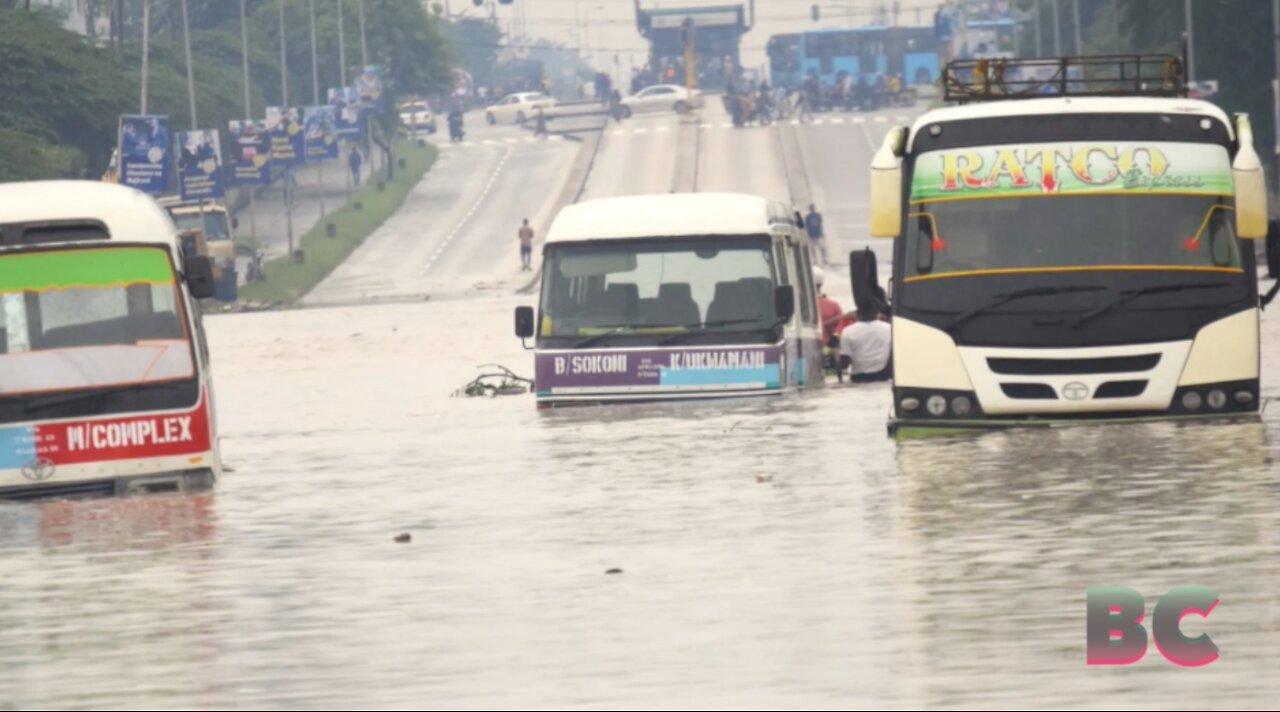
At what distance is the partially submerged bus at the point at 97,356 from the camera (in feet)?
58.6

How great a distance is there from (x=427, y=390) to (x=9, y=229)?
17391mm

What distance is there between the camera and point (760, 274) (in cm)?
2362

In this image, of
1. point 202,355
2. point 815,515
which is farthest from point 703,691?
point 202,355

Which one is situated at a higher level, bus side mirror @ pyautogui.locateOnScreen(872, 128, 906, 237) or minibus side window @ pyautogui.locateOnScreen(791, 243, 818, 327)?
bus side mirror @ pyautogui.locateOnScreen(872, 128, 906, 237)

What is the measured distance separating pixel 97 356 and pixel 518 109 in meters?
118

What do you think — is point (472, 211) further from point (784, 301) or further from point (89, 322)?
point (89, 322)

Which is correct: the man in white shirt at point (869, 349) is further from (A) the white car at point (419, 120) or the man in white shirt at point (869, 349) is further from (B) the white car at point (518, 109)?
(B) the white car at point (518, 109)

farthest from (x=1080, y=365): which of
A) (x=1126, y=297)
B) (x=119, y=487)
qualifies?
(x=119, y=487)

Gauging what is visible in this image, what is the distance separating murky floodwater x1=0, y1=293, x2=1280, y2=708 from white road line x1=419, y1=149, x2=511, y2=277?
190ft

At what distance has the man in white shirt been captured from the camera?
86.2ft

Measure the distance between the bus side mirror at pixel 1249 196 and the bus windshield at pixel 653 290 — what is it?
6.73 m

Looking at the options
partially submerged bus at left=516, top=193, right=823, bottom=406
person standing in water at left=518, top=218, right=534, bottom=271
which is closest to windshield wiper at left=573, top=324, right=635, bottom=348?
partially submerged bus at left=516, top=193, right=823, bottom=406

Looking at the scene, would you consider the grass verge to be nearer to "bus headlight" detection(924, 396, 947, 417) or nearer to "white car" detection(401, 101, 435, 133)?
"white car" detection(401, 101, 435, 133)

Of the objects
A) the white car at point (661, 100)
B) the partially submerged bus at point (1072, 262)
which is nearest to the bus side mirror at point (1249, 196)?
the partially submerged bus at point (1072, 262)
